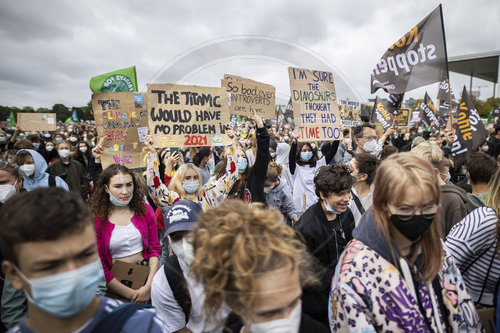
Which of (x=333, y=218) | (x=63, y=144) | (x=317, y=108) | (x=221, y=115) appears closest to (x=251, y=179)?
(x=221, y=115)

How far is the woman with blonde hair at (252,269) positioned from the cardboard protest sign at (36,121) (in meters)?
17.0

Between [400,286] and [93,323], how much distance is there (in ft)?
4.67

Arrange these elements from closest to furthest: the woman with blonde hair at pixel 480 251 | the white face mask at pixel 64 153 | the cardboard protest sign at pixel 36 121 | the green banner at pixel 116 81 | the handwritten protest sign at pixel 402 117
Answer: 1. the woman with blonde hair at pixel 480 251
2. the green banner at pixel 116 81
3. the white face mask at pixel 64 153
4. the handwritten protest sign at pixel 402 117
5. the cardboard protest sign at pixel 36 121

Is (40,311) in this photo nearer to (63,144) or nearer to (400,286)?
(400,286)

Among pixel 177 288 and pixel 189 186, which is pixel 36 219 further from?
pixel 189 186

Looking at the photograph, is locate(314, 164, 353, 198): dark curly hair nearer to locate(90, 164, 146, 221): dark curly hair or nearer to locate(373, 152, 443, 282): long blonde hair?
locate(373, 152, 443, 282): long blonde hair

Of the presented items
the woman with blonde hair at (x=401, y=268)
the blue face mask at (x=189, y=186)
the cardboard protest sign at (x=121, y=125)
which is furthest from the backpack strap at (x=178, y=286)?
the cardboard protest sign at (x=121, y=125)

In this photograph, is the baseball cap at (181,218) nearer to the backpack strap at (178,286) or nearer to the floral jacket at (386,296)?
the backpack strap at (178,286)

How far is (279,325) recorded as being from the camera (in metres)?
1.16

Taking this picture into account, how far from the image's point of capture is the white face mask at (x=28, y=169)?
4410 mm

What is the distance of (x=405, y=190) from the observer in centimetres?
154

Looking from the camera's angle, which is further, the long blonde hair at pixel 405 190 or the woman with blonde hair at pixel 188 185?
the woman with blonde hair at pixel 188 185

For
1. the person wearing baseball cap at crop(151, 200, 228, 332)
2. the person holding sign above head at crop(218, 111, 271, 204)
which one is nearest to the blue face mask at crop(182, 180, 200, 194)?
the person holding sign above head at crop(218, 111, 271, 204)

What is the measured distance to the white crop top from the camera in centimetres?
308
